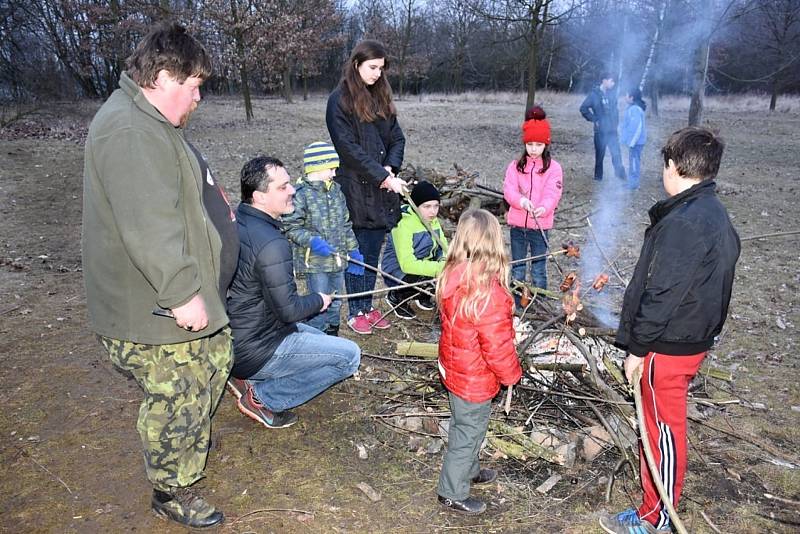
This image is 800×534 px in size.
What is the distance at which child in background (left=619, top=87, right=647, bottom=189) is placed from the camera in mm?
10346

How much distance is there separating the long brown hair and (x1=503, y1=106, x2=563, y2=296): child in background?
4.13 ft

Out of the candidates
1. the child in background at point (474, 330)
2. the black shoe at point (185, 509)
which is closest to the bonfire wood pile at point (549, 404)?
the child in background at point (474, 330)

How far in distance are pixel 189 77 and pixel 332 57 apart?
134 ft

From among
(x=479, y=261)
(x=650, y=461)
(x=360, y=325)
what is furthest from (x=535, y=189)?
(x=650, y=461)

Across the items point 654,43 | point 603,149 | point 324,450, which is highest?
point 654,43

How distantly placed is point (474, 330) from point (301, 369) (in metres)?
1.23

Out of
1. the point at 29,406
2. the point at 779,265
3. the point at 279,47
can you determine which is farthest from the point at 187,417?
the point at 279,47

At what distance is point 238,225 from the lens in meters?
3.03

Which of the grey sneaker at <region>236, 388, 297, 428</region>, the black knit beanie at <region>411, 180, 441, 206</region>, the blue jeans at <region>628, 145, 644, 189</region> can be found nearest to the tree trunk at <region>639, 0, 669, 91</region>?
the blue jeans at <region>628, 145, 644, 189</region>

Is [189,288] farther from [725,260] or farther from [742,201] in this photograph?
[742,201]

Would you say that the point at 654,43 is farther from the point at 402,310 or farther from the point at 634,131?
the point at 402,310

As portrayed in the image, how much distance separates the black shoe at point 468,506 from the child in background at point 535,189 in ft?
8.16

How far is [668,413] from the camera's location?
2535 millimetres

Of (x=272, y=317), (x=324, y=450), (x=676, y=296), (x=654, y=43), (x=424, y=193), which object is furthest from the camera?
(x=654, y=43)
